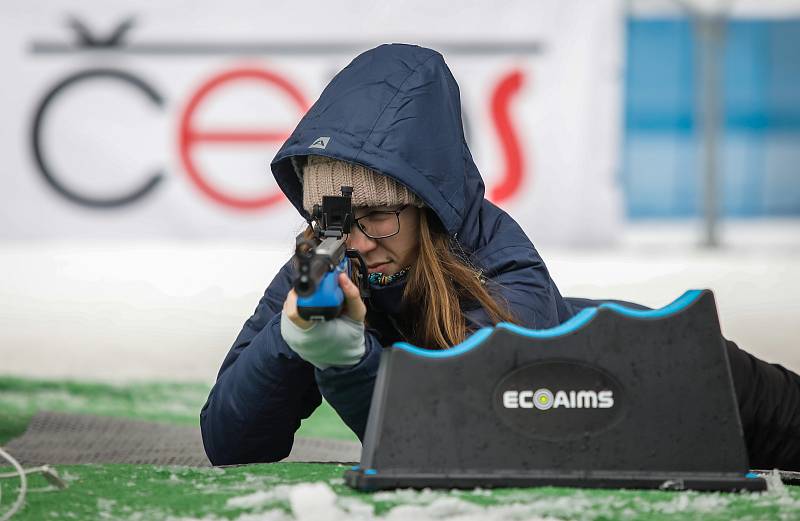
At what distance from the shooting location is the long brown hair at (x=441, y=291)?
5.11ft

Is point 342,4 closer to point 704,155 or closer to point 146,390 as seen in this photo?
point 704,155

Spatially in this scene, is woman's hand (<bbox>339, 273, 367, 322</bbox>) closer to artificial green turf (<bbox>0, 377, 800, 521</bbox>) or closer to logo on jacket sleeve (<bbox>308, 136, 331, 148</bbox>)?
artificial green turf (<bbox>0, 377, 800, 521</bbox>)

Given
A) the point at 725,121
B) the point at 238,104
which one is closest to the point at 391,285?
the point at 238,104

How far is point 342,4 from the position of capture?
529cm

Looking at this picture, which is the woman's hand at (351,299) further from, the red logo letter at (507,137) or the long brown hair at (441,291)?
the red logo letter at (507,137)

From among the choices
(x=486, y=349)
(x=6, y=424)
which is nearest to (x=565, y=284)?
(x=6, y=424)

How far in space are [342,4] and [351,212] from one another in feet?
13.1

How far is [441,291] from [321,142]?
26 cm

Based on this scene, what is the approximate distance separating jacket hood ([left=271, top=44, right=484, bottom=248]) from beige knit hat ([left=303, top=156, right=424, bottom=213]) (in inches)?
1.6

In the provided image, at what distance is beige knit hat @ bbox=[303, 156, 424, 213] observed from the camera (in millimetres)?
1533

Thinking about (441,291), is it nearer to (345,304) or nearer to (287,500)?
(345,304)

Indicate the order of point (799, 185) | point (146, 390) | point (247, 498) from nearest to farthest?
point (247, 498)
point (146, 390)
point (799, 185)

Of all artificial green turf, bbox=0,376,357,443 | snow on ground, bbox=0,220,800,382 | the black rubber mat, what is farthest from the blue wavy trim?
snow on ground, bbox=0,220,800,382

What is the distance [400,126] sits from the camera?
1.51 metres
